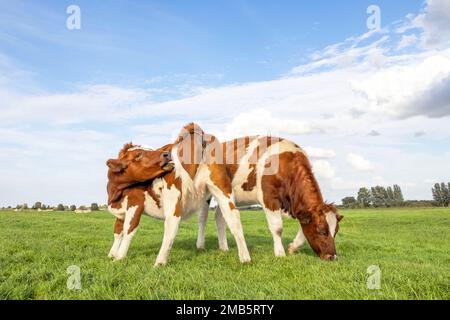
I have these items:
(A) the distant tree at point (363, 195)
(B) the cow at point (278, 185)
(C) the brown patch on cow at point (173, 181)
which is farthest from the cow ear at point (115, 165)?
(A) the distant tree at point (363, 195)

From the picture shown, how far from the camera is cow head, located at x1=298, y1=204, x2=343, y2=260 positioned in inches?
342

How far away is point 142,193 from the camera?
885cm

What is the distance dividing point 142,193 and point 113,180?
813 millimetres

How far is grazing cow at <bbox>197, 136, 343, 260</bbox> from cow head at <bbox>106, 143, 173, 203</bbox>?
1.21 m

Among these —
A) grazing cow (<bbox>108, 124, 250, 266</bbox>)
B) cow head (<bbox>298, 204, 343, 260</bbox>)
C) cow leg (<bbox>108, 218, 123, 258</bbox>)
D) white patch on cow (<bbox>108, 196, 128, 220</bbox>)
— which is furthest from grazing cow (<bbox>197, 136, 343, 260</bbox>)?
cow leg (<bbox>108, 218, 123, 258</bbox>)

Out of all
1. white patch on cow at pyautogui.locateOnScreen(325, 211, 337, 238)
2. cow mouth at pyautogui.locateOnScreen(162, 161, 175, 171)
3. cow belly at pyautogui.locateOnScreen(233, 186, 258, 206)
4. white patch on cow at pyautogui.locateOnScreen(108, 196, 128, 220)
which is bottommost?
white patch on cow at pyautogui.locateOnScreen(325, 211, 337, 238)

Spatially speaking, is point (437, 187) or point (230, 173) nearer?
point (230, 173)

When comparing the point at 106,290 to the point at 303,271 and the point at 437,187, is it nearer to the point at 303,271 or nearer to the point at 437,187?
the point at 303,271

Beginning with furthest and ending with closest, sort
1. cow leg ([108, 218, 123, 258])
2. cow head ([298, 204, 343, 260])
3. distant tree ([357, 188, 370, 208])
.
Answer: distant tree ([357, 188, 370, 208])
cow leg ([108, 218, 123, 258])
cow head ([298, 204, 343, 260])

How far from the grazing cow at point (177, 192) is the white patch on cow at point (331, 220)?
78.6 inches

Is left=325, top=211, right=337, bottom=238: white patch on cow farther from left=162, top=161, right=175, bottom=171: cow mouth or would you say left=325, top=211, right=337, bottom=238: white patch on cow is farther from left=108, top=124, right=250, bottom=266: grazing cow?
left=162, top=161, right=175, bottom=171: cow mouth

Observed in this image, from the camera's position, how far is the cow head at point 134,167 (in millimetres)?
8578

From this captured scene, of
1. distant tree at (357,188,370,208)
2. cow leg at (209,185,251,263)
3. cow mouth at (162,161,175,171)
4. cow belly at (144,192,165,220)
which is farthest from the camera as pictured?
distant tree at (357,188,370,208)
